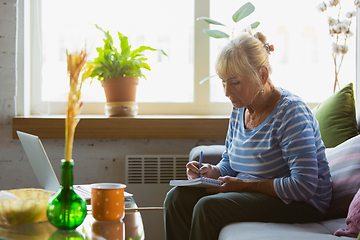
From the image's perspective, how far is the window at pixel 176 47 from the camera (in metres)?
2.50

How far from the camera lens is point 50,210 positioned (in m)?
0.91

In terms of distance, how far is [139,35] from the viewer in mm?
2547

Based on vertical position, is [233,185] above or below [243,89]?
below

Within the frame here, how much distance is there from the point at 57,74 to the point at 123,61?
0.59m

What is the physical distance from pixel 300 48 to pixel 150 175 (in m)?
1.40

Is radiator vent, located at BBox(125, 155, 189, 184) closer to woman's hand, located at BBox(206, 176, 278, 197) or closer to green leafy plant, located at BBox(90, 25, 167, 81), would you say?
green leafy plant, located at BBox(90, 25, 167, 81)

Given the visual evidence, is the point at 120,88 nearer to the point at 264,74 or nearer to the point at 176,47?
the point at 176,47

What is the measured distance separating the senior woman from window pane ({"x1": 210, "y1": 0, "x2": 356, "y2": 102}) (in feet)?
3.58

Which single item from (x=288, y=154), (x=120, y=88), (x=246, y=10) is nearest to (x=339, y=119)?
(x=288, y=154)

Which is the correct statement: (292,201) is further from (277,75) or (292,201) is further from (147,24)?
(147,24)

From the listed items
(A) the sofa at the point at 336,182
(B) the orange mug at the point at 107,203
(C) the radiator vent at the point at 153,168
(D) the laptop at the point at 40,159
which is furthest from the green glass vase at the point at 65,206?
(C) the radiator vent at the point at 153,168

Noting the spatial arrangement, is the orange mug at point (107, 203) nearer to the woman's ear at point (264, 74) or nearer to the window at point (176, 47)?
the woman's ear at point (264, 74)

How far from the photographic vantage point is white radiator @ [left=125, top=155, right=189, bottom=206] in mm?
2266

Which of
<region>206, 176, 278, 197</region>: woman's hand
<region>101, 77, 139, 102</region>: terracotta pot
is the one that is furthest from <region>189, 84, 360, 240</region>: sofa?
<region>101, 77, 139, 102</region>: terracotta pot
